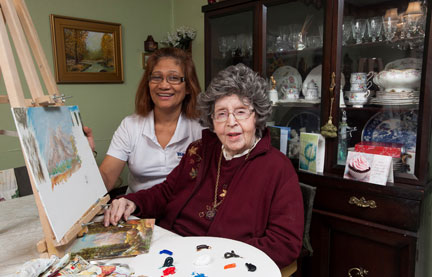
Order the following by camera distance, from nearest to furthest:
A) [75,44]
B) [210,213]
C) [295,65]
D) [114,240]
→ 1. [114,240]
2. [210,213]
3. [295,65]
4. [75,44]

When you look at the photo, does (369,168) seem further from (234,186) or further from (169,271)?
(169,271)

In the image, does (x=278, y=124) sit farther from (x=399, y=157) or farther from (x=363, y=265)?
(x=363, y=265)

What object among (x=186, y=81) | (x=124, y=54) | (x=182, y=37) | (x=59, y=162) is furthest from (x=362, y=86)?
(x=124, y=54)

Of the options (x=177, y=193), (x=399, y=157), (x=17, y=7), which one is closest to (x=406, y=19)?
(x=399, y=157)

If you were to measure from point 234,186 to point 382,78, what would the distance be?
1.07 m

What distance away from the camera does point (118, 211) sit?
1.25m

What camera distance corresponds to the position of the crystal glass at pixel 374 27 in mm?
1751

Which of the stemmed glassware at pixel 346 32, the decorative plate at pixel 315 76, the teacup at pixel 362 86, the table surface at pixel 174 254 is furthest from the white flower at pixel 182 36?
the table surface at pixel 174 254

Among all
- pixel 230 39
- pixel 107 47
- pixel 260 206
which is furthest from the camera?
pixel 107 47

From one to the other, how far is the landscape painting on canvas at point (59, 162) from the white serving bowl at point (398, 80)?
4.92ft

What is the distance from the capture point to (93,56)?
294 centimetres

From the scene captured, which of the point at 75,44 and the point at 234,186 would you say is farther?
the point at 75,44

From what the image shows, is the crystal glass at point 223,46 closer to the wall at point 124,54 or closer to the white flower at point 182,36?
the white flower at point 182,36

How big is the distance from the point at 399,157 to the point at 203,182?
1018 mm
